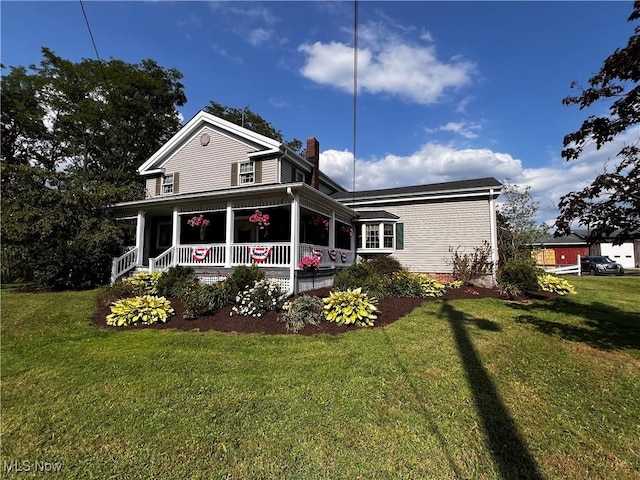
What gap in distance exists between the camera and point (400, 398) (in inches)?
156

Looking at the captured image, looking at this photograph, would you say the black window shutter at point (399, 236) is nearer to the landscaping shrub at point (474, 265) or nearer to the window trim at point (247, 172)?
the landscaping shrub at point (474, 265)

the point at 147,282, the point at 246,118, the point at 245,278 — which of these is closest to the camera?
the point at 245,278

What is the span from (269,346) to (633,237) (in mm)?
6243

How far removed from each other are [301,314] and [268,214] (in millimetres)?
8203

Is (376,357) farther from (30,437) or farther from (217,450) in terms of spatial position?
(30,437)

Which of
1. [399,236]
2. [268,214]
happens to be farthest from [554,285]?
[268,214]

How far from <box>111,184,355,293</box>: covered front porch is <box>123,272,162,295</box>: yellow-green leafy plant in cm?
104

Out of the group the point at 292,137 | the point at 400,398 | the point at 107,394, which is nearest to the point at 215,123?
the point at 107,394

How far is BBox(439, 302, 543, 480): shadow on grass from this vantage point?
274 centimetres

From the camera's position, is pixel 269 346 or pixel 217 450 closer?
pixel 217 450

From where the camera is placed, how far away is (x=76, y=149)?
975 inches

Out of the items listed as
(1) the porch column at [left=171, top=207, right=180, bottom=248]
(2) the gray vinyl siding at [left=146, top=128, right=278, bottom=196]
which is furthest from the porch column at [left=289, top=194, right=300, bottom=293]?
(1) the porch column at [left=171, top=207, right=180, bottom=248]

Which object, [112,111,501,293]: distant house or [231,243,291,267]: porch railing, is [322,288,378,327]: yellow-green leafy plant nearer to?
[112,111,501,293]: distant house

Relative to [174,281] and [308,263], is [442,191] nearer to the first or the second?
[308,263]
